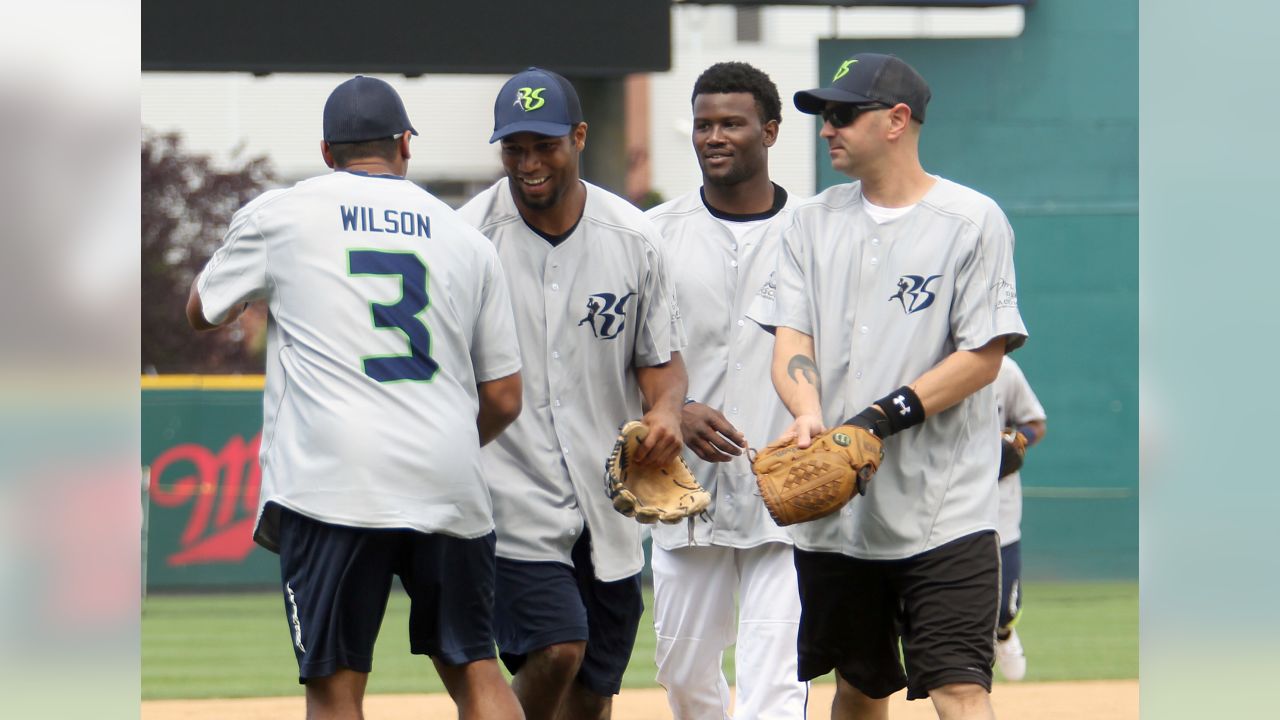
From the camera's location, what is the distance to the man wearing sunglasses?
465 centimetres

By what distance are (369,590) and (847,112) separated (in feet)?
6.39

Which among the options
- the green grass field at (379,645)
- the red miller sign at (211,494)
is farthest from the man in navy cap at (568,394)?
the red miller sign at (211,494)

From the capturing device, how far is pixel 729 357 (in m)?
5.90

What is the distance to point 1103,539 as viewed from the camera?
611 inches

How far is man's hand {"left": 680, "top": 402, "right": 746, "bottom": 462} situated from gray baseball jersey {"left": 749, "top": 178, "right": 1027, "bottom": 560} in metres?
0.66

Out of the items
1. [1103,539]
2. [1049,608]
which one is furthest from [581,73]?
[1103,539]

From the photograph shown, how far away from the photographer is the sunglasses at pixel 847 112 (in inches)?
192

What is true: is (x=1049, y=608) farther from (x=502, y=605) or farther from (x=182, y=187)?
(x=182, y=187)

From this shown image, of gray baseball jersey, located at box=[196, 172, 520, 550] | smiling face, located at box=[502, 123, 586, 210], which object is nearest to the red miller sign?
smiling face, located at box=[502, 123, 586, 210]

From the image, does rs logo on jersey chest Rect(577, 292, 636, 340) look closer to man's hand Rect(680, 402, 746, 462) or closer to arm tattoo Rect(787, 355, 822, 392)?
man's hand Rect(680, 402, 746, 462)

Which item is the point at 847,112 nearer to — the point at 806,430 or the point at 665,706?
the point at 806,430

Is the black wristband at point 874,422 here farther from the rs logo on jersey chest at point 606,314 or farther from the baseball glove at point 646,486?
the rs logo on jersey chest at point 606,314

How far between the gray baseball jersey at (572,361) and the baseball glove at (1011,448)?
358 centimetres
